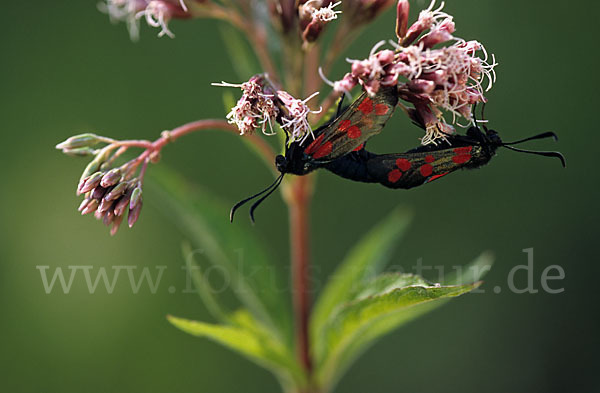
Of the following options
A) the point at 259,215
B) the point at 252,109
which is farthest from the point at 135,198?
the point at 259,215

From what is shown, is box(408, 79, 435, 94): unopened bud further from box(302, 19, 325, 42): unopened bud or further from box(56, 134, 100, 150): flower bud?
box(56, 134, 100, 150): flower bud

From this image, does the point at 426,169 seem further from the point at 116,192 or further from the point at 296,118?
the point at 116,192

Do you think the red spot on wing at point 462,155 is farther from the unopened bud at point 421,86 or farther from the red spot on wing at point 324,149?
the red spot on wing at point 324,149

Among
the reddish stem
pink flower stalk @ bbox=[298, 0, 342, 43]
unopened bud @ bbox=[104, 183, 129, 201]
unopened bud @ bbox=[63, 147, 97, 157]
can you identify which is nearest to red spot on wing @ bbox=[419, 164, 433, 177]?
pink flower stalk @ bbox=[298, 0, 342, 43]

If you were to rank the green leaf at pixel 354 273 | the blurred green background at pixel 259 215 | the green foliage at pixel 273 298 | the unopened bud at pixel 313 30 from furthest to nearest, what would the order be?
the blurred green background at pixel 259 215 → the green leaf at pixel 354 273 → the green foliage at pixel 273 298 → the unopened bud at pixel 313 30

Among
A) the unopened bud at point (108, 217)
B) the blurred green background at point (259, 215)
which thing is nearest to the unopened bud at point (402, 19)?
the unopened bud at point (108, 217)

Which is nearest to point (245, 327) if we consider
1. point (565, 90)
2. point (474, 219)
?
point (474, 219)

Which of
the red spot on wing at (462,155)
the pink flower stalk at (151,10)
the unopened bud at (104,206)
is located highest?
the pink flower stalk at (151,10)
